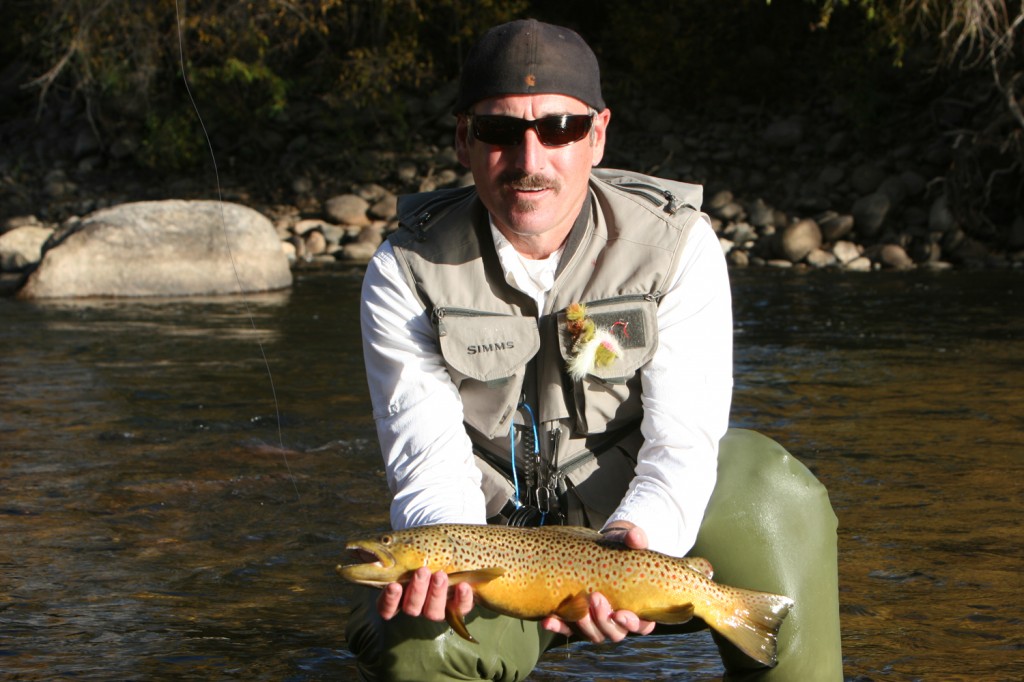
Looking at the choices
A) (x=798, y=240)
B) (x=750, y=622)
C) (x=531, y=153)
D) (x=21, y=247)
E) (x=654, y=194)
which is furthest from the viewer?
(x=798, y=240)

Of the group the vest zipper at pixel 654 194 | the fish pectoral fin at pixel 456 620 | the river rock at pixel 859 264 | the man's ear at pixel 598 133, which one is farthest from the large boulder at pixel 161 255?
the fish pectoral fin at pixel 456 620


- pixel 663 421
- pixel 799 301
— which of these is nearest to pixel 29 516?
pixel 663 421

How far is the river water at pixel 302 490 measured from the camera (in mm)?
3912

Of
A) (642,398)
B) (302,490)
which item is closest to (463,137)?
(642,398)

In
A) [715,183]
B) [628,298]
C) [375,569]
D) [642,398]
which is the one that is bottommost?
[715,183]

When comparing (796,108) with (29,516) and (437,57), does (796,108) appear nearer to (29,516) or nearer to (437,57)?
(437,57)

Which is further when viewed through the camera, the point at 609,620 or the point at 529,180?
the point at 529,180

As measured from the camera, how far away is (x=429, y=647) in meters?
2.78

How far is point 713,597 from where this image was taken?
9.05 feet

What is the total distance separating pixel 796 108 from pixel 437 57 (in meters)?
5.93

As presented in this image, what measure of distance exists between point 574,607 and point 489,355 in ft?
2.25

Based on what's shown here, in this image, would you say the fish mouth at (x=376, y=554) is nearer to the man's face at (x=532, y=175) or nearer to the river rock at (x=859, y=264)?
the man's face at (x=532, y=175)

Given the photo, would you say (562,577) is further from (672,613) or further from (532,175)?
(532,175)

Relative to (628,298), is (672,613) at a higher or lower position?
lower
